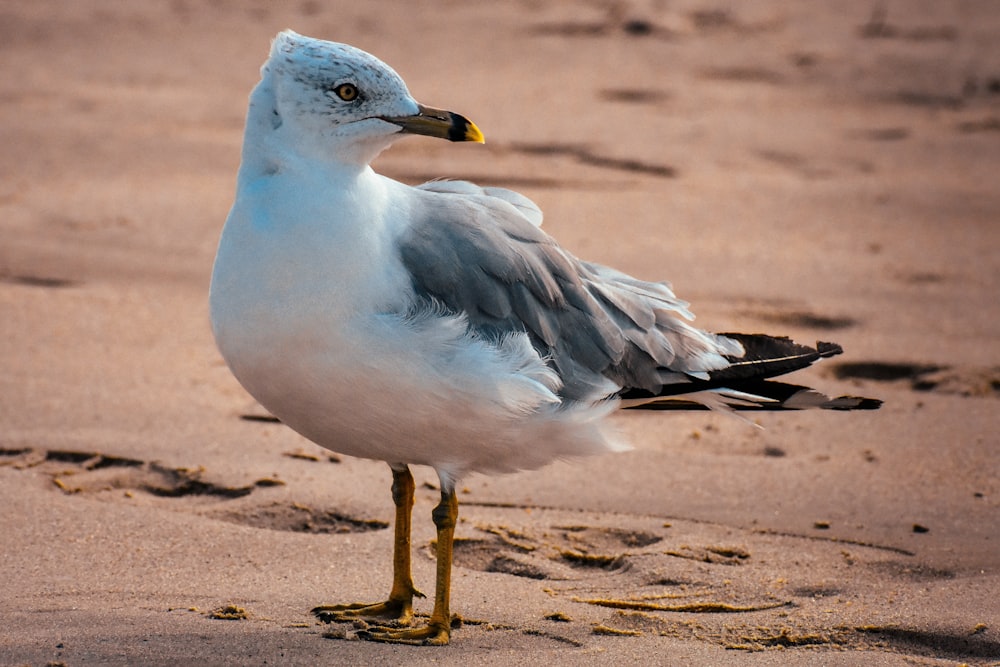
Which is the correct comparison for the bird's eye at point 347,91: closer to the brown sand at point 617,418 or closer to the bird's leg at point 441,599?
the bird's leg at point 441,599

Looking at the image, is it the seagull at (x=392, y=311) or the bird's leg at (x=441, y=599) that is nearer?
the seagull at (x=392, y=311)

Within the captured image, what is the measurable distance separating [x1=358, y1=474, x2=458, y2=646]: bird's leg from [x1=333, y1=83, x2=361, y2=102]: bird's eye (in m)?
1.06

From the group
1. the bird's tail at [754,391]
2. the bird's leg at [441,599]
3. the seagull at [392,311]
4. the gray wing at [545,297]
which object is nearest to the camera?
the seagull at [392,311]

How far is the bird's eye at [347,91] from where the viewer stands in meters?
3.53

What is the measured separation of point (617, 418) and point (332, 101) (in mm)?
2319

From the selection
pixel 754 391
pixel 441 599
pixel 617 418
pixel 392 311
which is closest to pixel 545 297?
pixel 392 311

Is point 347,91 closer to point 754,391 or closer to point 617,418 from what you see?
point 754,391

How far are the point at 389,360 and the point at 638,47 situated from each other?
7889 mm

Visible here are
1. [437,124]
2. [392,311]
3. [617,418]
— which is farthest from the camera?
[617,418]

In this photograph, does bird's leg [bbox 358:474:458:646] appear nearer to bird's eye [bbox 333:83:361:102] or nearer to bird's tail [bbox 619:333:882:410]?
bird's tail [bbox 619:333:882:410]

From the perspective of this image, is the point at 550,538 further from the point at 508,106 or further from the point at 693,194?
the point at 508,106

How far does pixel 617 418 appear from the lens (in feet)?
17.9

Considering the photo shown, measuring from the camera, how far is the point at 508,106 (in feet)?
31.1

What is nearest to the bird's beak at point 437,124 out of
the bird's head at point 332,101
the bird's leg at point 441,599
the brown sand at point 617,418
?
the bird's head at point 332,101
